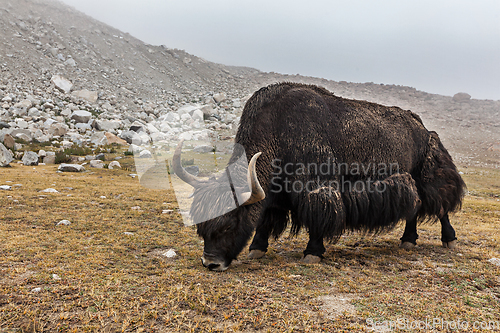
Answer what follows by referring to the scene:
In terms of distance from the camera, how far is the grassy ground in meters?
2.67

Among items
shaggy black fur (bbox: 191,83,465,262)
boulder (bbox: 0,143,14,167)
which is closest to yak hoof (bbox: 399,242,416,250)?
shaggy black fur (bbox: 191,83,465,262)

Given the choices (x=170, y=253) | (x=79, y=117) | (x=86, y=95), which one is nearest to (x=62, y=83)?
(x=86, y=95)

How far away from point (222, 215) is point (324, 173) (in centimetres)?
176

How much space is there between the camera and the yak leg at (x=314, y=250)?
15.0ft

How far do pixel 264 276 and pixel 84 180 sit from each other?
8307 millimetres

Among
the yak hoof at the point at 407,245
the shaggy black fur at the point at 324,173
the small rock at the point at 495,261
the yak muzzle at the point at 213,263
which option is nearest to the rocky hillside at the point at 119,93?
the shaggy black fur at the point at 324,173

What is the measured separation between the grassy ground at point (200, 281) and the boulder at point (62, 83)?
28497 mm

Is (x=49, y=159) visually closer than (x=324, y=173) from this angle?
No

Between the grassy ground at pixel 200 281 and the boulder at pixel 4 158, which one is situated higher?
the grassy ground at pixel 200 281

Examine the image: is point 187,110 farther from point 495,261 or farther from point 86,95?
point 495,261

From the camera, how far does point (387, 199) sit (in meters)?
5.02

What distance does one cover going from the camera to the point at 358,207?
16.0 feet

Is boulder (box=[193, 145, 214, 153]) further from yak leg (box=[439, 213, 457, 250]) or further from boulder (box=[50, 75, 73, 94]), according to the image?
boulder (box=[50, 75, 73, 94])

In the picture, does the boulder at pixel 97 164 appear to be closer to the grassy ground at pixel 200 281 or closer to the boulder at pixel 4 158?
the boulder at pixel 4 158
